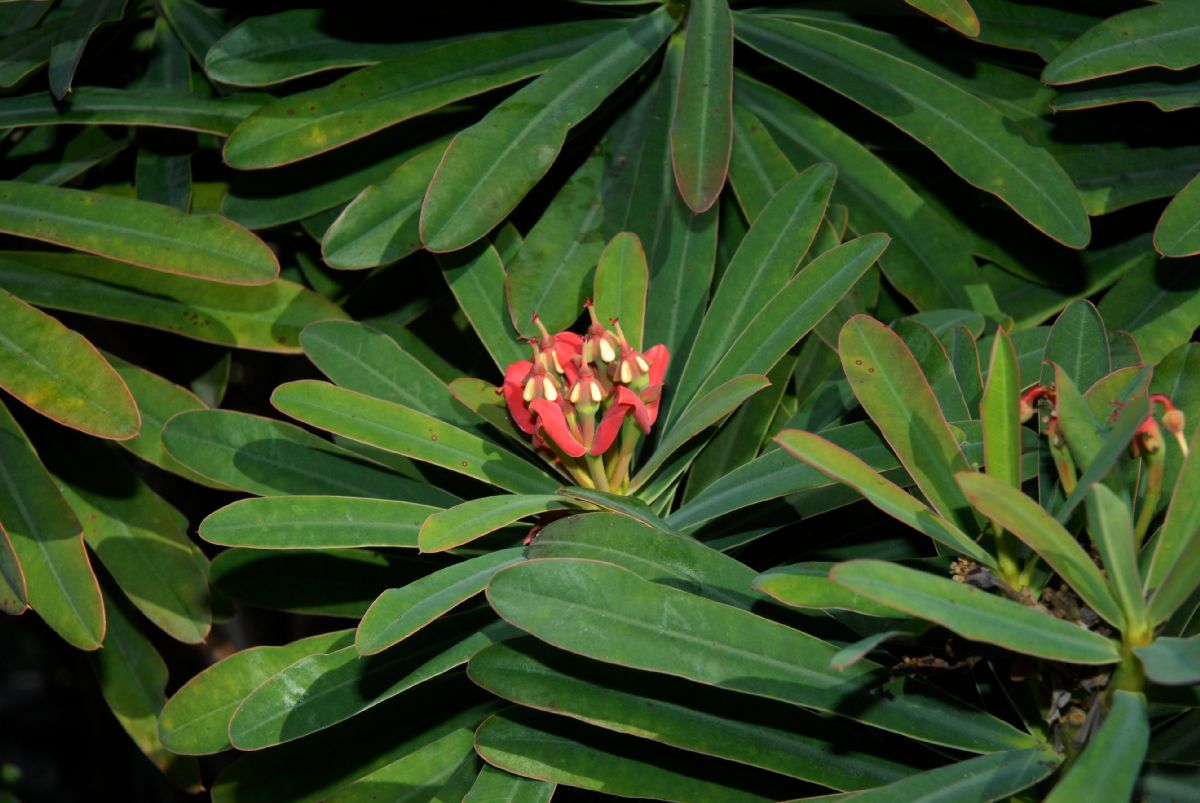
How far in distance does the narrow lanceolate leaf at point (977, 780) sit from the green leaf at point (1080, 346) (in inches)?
13.7

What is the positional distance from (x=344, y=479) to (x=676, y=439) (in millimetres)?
364

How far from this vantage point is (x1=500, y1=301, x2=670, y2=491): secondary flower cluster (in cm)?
107

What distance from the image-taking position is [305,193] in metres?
1.37

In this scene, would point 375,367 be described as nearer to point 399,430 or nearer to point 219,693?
point 399,430

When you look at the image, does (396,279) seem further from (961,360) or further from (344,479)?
(961,360)

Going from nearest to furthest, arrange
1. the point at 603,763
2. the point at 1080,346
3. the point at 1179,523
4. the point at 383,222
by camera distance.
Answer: the point at 1179,523
the point at 603,763
the point at 1080,346
the point at 383,222

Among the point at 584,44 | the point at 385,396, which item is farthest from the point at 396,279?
the point at 584,44

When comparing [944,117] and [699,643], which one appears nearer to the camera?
[699,643]

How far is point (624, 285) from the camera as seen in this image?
119 centimetres

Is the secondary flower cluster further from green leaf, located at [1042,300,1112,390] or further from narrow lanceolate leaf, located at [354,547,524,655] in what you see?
green leaf, located at [1042,300,1112,390]

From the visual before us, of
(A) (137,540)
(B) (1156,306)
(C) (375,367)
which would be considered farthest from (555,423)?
(B) (1156,306)

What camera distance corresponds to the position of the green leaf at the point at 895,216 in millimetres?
1299

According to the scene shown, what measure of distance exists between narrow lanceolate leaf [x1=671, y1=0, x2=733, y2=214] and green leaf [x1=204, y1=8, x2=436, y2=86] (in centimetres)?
35

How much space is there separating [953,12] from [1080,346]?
1.19 feet
